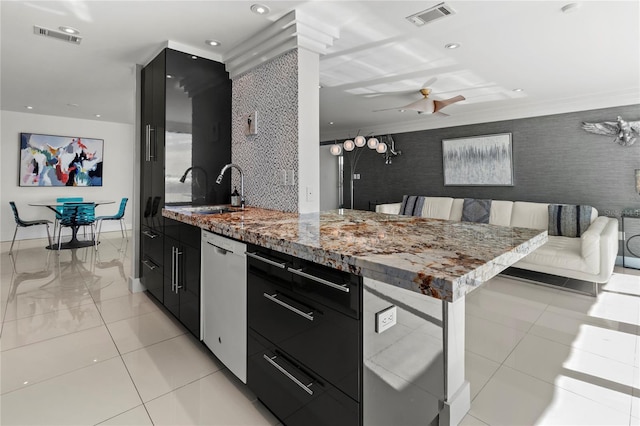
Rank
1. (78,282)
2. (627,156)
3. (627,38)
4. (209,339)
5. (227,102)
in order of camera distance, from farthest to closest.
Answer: (627,156), (78,282), (227,102), (627,38), (209,339)

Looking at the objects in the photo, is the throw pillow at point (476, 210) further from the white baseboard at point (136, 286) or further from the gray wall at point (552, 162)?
the white baseboard at point (136, 286)

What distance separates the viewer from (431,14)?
2.40 metres

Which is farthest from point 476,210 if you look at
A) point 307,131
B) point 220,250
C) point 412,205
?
point 220,250

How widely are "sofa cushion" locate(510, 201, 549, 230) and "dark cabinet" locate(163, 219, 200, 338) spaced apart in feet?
15.9

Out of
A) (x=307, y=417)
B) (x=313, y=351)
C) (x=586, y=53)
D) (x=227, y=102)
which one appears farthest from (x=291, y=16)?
(x=586, y=53)

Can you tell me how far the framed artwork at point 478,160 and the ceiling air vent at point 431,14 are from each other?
3847 mm

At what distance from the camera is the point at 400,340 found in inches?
44.8

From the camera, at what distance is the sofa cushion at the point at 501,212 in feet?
17.0

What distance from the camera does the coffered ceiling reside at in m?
2.36

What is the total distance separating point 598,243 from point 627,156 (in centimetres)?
193

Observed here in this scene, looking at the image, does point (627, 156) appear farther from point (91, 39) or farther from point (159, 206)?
point (91, 39)

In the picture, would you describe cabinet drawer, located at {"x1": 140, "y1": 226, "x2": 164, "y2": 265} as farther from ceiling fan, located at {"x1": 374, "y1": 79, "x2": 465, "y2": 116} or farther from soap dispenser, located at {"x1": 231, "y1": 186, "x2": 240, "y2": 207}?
ceiling fan, located at {"x1": 374, "y1": 79, "x2": 465, "y2": 116}

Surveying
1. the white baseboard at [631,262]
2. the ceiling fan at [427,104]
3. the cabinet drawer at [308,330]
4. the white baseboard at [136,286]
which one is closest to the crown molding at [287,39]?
the cabinet drawer at [308,330]

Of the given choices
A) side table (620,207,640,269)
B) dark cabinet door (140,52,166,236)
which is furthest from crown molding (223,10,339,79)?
side table (620,207,640,269)
